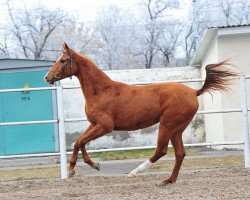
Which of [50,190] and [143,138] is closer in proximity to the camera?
[50,190]

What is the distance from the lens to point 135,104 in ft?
23.6

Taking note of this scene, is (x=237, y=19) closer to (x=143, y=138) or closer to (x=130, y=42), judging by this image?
(x=130, y=42)

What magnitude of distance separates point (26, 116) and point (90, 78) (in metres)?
6.80

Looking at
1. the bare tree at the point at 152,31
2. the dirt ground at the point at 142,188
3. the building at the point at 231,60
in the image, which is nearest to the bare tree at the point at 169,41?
the bare tree at the point at 152,31

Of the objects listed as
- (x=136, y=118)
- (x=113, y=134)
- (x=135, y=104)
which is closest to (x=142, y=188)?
(x=136, y=118)

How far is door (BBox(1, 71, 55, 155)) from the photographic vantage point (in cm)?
1373

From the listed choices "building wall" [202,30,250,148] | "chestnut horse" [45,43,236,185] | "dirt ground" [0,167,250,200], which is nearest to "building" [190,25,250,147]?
"building wall" [202,30,250,148]

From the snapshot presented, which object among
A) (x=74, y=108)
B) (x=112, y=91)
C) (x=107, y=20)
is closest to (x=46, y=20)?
(x=107, y=20)

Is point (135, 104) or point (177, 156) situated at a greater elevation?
point (135, 104)

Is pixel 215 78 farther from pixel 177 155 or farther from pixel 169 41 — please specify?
pixel 169 41

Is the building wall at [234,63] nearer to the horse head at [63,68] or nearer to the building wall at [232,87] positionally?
the building wall at [232,87]

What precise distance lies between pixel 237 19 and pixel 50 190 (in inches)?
1349

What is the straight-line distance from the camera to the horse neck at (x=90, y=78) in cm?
740

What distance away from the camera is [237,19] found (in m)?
39.2
